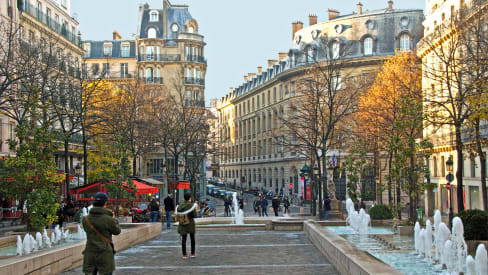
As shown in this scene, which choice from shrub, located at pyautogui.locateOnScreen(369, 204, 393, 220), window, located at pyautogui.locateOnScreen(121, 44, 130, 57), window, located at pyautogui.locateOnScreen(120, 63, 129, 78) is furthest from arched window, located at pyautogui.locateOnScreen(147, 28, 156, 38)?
shrub, located at pyautogui.locateOnScreen(369, 204, 393, 220)

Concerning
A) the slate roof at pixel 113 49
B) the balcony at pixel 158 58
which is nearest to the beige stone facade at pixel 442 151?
the balcony at pixel 158 58

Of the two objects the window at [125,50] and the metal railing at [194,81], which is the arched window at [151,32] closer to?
the window at [125,50]

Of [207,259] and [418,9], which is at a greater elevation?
[418,9]

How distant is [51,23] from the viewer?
52.5m

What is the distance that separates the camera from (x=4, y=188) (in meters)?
18.2

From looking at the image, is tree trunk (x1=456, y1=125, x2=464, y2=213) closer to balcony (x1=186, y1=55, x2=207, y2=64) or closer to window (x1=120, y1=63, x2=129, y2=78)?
balcony (x1=186, y1=55, x2=207, y2=64)

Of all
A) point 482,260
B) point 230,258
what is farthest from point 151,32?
point 482,260

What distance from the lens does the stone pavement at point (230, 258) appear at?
13156mm

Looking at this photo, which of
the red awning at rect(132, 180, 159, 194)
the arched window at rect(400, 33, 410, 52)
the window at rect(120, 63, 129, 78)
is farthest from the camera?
the window at rect(120, 63, 129, 78)

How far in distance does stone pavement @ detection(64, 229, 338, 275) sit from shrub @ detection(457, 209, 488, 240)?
11.5 ft

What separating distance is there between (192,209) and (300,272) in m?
3.10

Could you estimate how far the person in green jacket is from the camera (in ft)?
32.4

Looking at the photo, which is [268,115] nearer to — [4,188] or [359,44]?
[359,44]

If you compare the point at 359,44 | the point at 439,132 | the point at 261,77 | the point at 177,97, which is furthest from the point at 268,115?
the point at 439,132
